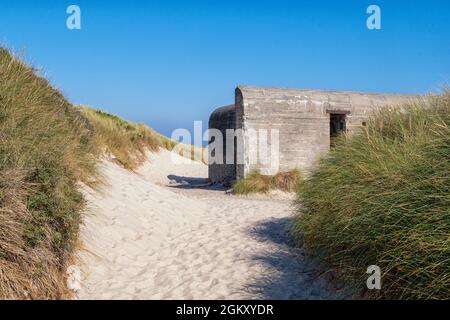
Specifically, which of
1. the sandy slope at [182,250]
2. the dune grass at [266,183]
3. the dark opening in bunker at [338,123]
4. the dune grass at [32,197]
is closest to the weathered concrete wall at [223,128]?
the dune grass at [266,183]

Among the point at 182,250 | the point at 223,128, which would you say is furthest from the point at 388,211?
the point at 223,128

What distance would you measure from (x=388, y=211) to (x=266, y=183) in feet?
28.2

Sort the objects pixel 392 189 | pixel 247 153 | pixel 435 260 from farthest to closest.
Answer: pixel 247 153 → pixel 392 189 → pixel 435 260

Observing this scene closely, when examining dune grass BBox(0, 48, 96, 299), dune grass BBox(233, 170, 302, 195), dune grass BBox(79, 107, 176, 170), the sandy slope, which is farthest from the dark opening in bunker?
dune grass BBox(0, 48, 96, 299)

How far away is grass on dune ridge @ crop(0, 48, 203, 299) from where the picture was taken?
171 inches

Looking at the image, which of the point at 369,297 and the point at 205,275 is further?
the point at 205,275

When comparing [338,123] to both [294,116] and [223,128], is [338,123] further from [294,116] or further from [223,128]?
[223,128]

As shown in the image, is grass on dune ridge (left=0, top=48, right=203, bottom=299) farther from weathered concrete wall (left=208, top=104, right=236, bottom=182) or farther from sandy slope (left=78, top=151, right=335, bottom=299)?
weathered concrete wall (left=208, top=104, right=236, bottom=182)

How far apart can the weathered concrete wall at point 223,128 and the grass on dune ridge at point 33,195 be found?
320 inches

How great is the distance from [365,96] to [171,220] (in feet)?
30.6

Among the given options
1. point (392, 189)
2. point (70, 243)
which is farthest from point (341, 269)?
point (70, 243)

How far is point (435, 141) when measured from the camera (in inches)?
177

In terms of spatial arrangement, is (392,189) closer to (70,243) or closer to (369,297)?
(369,297)

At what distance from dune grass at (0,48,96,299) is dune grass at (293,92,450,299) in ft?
9.41
